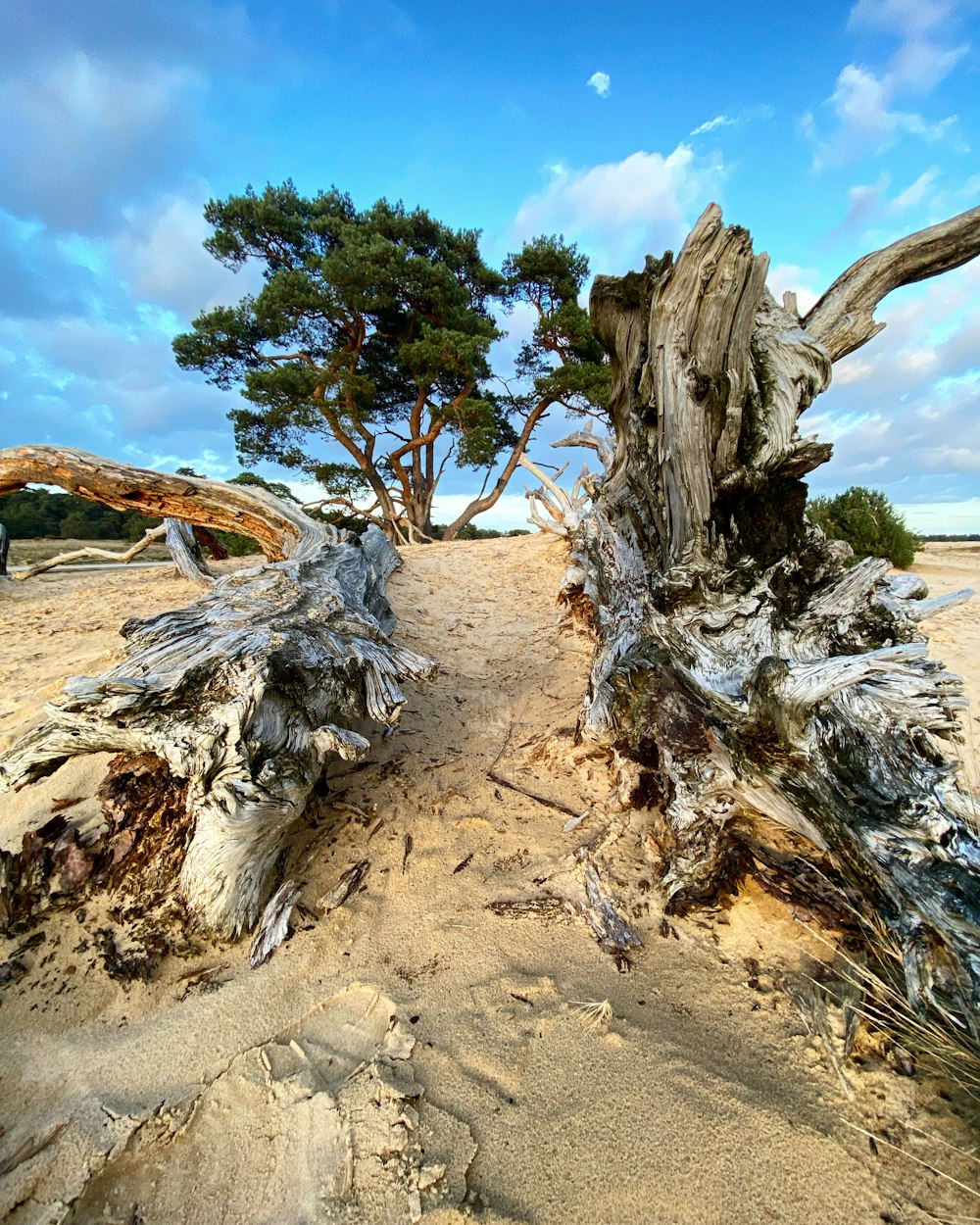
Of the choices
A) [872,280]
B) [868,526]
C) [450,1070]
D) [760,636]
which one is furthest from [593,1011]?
[868,526]

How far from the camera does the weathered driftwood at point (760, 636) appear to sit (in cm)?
162

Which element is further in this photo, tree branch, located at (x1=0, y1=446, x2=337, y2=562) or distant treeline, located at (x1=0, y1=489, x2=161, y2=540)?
distant treeline, located at (x1=0, y1=489, x2=161, y2=540)

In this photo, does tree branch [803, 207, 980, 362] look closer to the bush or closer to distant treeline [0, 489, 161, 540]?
the bush

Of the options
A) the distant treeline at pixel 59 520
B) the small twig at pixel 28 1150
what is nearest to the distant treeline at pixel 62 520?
the distant treeline at pixel 59 520

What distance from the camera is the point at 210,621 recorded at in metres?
2.64

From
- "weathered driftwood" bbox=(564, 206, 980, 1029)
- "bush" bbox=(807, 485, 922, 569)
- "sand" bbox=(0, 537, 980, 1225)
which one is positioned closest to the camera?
"sand" bbox=(0, 537, 980, 1225)

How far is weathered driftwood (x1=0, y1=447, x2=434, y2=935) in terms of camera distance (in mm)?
2008

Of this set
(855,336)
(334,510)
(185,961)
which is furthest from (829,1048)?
(334,510)

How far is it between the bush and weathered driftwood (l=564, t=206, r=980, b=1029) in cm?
581

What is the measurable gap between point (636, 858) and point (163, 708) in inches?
82.0

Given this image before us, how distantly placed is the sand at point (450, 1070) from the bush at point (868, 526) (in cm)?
768

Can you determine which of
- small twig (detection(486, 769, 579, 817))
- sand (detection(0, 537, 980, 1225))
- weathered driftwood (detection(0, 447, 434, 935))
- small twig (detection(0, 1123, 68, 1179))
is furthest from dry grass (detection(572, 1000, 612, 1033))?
small twig (detection(0, 1123, 68, 1179))

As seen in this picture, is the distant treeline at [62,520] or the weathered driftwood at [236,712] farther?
the distant treeline at [62,520]

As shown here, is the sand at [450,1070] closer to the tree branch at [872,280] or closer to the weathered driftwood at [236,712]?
the weathered driftwood at [236,712]
